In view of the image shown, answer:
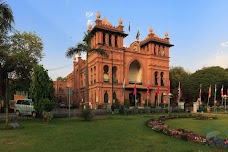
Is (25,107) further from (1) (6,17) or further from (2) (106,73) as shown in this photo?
(2) (106,73)

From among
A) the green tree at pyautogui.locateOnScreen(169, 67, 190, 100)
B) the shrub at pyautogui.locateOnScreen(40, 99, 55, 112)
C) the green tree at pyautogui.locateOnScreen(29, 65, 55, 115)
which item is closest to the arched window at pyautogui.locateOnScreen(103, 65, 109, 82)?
the green tree at pyautogui.locateOnScreen(169, 67, 190, 100)

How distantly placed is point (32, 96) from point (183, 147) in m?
14.4

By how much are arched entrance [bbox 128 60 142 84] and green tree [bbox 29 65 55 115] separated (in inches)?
A: 1335

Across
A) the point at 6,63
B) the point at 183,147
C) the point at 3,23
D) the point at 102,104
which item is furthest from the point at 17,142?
the point at 102,104

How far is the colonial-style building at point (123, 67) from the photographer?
45.6m

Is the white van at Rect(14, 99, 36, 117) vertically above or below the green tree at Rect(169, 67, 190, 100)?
below

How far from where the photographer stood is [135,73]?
5412cm

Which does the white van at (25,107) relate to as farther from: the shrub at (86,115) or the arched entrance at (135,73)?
the arched entrance at (135,73)

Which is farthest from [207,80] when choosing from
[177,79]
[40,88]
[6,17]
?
[6,17]

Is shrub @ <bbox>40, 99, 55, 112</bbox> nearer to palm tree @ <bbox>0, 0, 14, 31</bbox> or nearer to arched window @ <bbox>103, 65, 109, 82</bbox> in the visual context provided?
palm tree @ <bbox>0, 0, 14, 31</bbox>

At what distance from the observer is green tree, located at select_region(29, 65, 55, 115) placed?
1964cm

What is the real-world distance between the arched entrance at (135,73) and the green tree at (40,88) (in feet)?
A: 111

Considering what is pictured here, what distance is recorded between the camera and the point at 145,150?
8.27m

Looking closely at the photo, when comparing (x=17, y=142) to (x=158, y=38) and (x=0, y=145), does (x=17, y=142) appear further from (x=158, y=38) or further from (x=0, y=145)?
(x=158, y=38)
